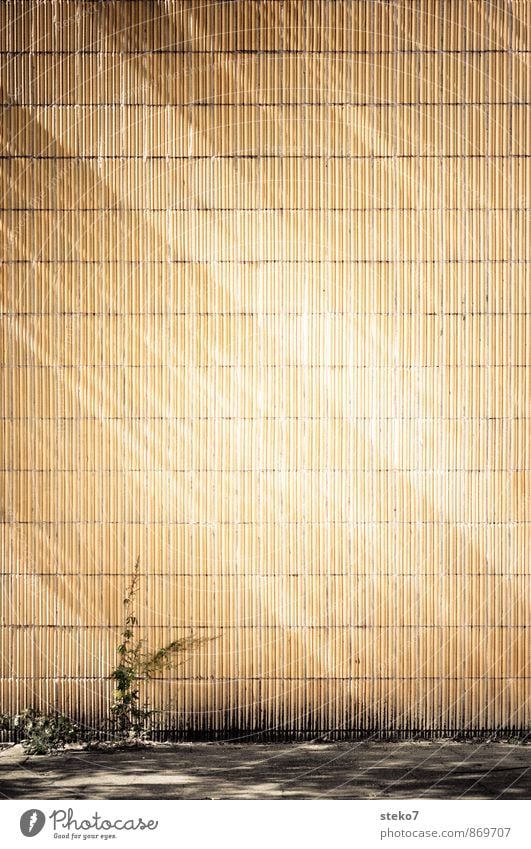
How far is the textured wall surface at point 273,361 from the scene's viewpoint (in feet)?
14.0

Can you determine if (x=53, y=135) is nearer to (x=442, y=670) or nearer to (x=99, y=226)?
(x=99, y=226)

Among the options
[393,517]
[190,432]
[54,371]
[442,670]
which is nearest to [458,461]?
[393,517]

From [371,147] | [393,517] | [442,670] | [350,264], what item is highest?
[371,147]

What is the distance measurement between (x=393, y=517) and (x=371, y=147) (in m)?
1.73

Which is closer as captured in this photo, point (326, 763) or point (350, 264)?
point (326, 763)

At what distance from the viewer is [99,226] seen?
4.31m

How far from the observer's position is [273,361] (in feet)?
14.2

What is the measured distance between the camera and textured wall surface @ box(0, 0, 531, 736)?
169 inches
